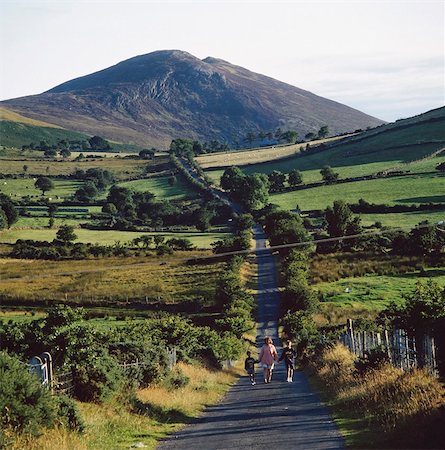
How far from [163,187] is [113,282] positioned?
3679 inches

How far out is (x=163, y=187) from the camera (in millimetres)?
178875

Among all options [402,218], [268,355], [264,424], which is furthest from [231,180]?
[264,424]

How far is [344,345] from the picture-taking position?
35.7m

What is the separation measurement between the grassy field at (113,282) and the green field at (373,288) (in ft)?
38.2

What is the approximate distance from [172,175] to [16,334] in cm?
17202

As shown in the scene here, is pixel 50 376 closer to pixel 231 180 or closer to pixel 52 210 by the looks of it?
pixel 52 210

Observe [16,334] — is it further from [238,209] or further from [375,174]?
[375,174]

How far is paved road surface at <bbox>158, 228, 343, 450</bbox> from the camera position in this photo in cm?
1489

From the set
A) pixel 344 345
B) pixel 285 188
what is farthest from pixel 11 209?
pixel 344 345

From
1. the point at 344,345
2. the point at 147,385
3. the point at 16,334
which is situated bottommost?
the point at 344,345

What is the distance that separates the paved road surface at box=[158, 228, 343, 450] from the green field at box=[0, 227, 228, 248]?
87.0m

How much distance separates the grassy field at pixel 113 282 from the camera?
Result: 3034 inches

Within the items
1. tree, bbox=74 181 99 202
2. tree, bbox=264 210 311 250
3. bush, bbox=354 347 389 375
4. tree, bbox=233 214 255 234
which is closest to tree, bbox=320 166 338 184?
tree, bbox=233 214 255 234

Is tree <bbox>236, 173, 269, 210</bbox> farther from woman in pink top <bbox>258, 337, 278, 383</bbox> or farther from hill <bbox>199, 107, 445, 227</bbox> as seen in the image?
woman in pink top <bbox>258, 337, 278, 383</bbox>
